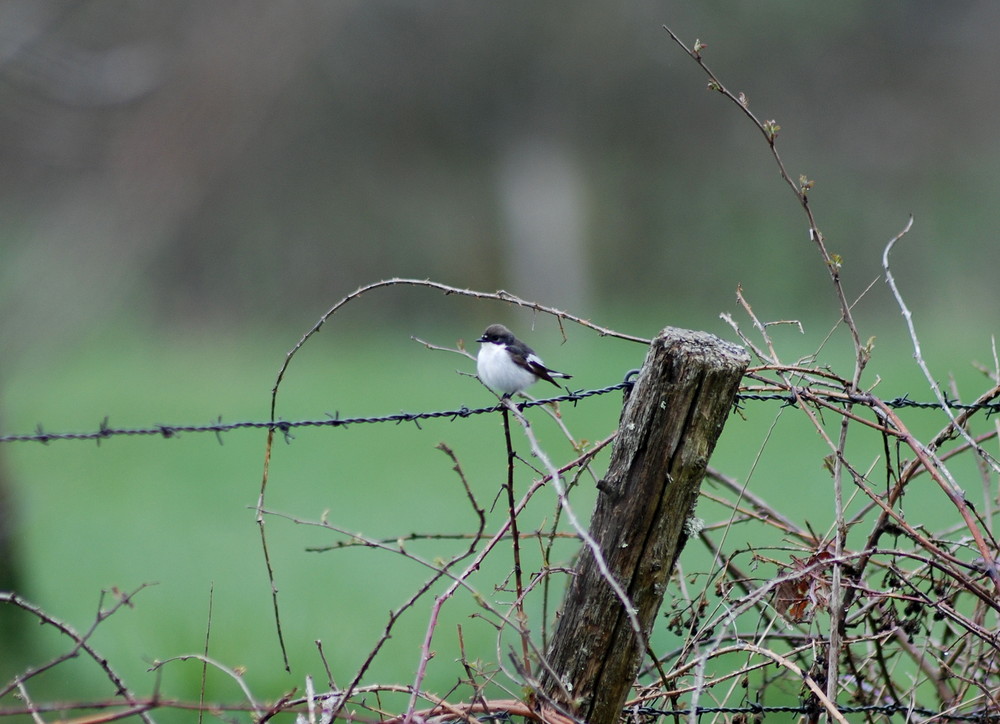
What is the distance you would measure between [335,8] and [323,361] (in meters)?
9.58

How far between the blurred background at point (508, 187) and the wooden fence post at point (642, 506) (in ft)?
41.5

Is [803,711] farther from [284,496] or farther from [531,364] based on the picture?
[284,496]

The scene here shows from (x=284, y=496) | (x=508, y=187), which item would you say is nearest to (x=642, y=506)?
(x=284, y=496)

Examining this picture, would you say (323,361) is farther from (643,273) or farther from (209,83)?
(643,273)

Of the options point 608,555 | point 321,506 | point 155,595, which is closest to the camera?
point 608,555

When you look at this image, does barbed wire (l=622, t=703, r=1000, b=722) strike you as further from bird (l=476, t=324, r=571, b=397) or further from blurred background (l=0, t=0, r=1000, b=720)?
Result: blurred background (l=0, t=0, r=1000, b=720)

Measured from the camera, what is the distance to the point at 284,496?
12227mm

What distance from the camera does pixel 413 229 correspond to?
30.1 meters

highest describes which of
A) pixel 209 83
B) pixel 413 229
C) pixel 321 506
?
pixel 413 229

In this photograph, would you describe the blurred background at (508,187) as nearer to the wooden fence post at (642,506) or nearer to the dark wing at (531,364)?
the dark wing at (531,364)

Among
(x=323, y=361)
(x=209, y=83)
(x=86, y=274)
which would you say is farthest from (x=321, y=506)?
(x=323, y=361)

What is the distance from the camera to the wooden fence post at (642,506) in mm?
2520

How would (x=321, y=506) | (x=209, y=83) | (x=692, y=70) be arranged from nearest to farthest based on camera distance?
(x=321, y=506)
(x=209, y=83)
(x=692, y=70)

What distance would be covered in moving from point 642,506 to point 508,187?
29078mm
